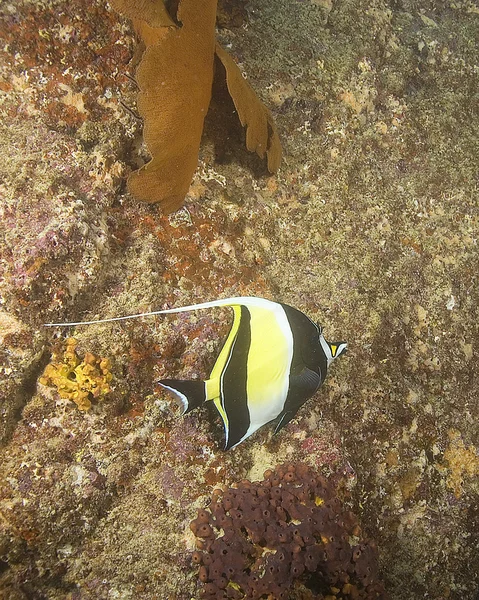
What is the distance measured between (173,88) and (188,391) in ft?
5.28

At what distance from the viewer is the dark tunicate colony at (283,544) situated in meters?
1.92

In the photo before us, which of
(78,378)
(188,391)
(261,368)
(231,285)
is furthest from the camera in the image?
(231,285)

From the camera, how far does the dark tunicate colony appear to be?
1916mm

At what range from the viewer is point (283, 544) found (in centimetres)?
198

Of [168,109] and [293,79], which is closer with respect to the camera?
[168,109]

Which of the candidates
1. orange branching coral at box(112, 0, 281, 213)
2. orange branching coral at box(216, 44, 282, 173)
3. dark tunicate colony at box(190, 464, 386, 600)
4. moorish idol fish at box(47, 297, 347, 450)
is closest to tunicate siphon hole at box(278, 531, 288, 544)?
dark tunicate colony at box(190, 464, 386, 600)

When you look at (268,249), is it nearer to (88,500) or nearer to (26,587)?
(88,500)

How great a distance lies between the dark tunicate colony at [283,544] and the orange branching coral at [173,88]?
164cm

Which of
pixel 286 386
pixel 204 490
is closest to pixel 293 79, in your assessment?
pixel 286 386

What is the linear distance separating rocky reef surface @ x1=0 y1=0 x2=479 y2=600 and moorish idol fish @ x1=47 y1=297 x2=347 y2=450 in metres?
0.38

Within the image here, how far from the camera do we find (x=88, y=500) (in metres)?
1.95

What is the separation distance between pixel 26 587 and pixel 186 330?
137cm

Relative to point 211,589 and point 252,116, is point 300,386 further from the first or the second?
point 252,116

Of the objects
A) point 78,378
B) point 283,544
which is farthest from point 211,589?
point 78,378
